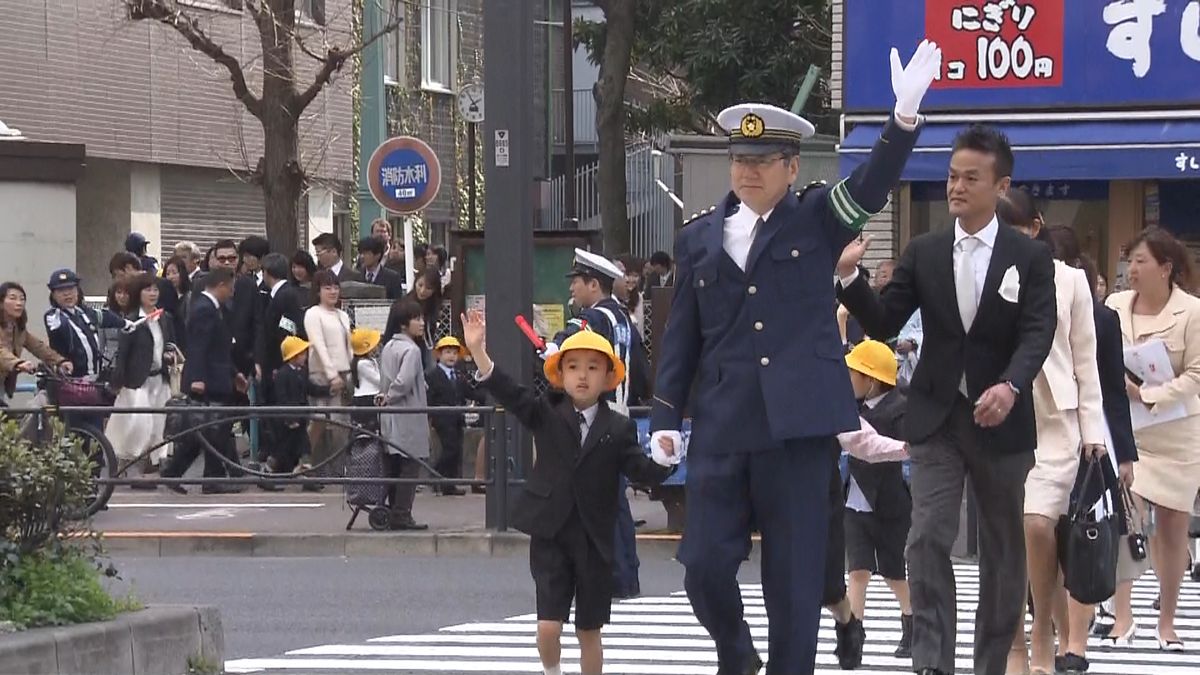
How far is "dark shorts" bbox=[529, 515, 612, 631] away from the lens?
8.64 metres

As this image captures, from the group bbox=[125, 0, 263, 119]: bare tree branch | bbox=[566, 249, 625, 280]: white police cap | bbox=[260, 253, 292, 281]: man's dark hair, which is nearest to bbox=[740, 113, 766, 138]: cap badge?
bbox=[566, 249, 625, 280]: white police cap

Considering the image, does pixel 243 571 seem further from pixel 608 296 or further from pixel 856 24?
pixel 856 24

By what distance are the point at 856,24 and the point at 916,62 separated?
1462 cm

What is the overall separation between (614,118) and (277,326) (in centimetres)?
1448

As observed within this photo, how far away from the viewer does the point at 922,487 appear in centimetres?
804

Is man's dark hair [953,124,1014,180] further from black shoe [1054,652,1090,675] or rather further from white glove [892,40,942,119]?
black shoe [1054,652,1090,675]

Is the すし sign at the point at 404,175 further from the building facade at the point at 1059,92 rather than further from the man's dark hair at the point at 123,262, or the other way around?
the building facade at the point at 1059,92

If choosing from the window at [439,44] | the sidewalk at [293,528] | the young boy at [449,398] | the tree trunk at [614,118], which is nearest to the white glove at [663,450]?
the sidewalk at [293,528]

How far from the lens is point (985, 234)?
8.02 meters

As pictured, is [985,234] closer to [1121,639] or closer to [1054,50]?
[1121,639]

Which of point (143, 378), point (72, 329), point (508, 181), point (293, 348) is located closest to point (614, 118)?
point (293, 348)

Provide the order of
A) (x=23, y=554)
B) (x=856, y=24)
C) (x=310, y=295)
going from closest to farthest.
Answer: (x=23, y=554)
(x=310, y=295)
(x=856, y=24)

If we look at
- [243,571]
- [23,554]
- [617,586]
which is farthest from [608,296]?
[23,554]

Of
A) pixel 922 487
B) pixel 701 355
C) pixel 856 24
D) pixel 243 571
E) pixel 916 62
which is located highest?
pixel 856 24
